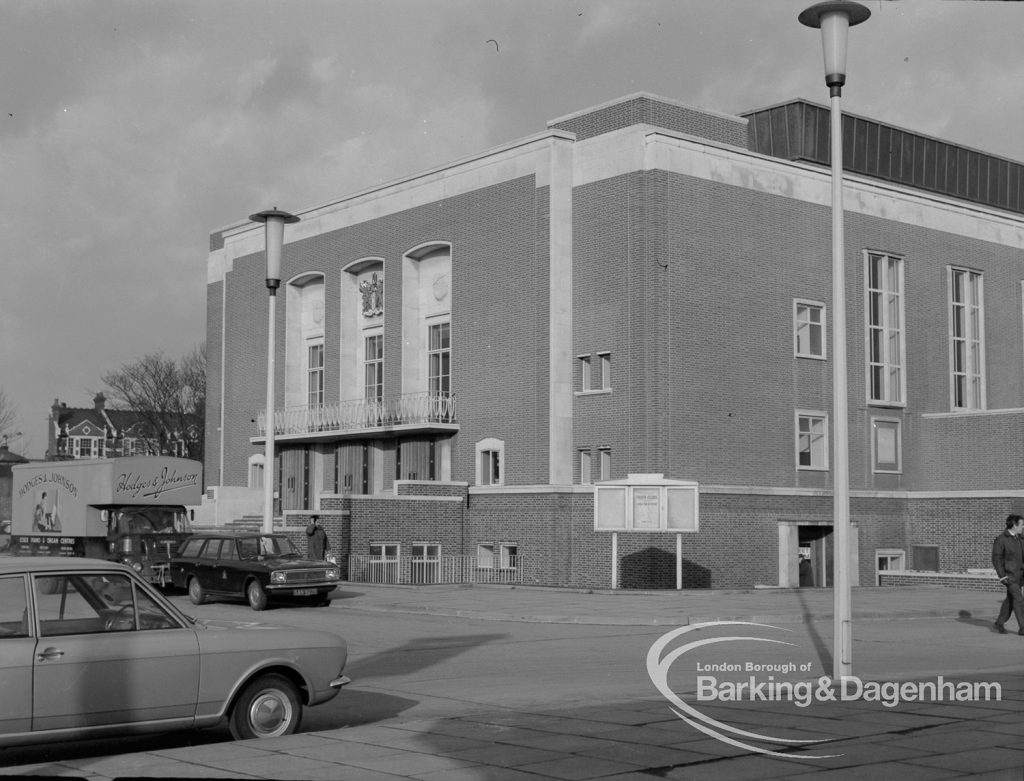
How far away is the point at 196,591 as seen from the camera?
88.2 ft

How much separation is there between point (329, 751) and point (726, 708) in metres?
3.83

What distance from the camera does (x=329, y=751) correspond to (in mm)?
9516

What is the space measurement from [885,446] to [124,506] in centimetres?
2316

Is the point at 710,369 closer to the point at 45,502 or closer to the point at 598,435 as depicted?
the point at 598,435

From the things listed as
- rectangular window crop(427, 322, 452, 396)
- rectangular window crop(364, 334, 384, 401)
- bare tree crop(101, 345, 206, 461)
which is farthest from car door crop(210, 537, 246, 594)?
A: bare tree crop(101, 345, 206, 461)

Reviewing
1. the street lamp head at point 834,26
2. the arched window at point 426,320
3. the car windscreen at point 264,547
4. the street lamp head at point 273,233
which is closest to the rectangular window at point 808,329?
the arched window at point 426,320

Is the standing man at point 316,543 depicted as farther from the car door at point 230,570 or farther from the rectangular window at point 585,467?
the rectangular window at point 585,467

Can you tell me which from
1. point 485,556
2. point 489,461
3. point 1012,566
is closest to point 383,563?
point 485,556

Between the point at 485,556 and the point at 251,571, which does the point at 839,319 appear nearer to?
the point at 251,571

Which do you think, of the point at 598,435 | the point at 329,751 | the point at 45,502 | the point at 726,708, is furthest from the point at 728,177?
the point at 329,751

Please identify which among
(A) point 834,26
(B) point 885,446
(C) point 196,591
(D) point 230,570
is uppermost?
(A) point 834,26

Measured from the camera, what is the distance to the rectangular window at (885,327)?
4109 centimetres

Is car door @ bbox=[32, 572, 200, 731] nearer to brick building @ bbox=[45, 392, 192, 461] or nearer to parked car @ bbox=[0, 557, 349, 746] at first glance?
parked car @ bbox=[0, 557, 349, 746]

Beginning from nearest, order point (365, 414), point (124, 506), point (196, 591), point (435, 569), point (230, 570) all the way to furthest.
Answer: point (230, 570)
point (196, 591)
point (124, 506)
point (435, 569)
point (365, 414)
